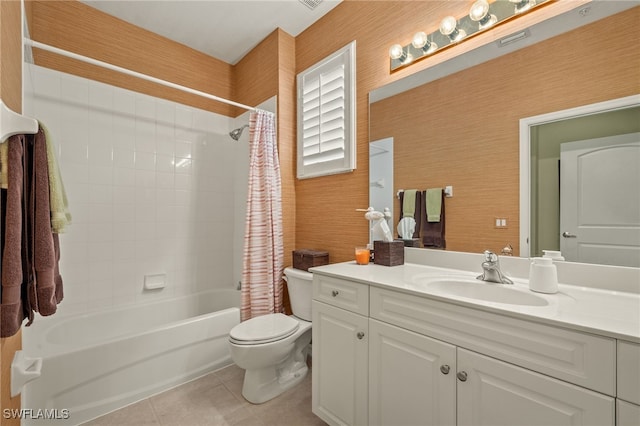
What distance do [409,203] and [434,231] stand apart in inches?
8.4

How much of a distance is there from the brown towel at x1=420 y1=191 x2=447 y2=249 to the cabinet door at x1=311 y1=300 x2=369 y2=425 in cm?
59

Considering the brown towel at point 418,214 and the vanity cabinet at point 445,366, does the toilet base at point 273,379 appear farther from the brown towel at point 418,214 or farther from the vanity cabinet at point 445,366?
the brown towel at point 418,214

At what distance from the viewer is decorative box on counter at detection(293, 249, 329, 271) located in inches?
79.6

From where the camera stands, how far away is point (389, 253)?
5.11 ft

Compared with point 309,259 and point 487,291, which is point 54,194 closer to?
point 309,259

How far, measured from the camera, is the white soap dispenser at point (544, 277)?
1026 mm

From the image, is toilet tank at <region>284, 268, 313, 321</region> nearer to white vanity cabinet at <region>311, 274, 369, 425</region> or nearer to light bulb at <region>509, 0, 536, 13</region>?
white vanity cabinet at <region>311, 274, 369, 425</region>

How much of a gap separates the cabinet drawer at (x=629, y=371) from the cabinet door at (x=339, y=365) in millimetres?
772

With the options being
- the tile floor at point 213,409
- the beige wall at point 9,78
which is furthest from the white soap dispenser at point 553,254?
the beige wall at point 9,78

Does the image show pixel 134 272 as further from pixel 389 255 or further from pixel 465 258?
pixel 465 258

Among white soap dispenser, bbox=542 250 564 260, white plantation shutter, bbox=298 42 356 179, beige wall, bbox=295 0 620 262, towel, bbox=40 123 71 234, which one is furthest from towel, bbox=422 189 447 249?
towel, bbox=40 123 71 234

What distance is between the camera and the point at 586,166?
1.08m

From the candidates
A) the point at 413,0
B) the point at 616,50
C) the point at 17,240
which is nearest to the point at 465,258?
the point at 616,50

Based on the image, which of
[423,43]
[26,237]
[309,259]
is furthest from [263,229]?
[423,43]
